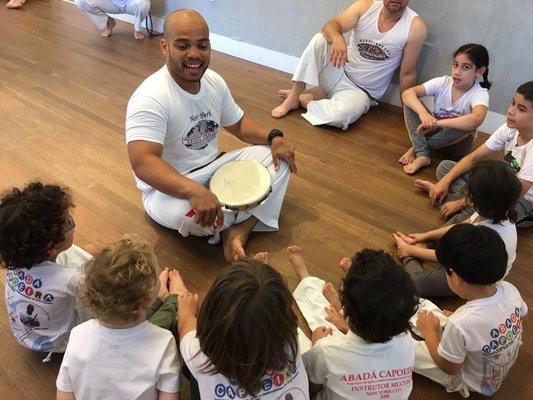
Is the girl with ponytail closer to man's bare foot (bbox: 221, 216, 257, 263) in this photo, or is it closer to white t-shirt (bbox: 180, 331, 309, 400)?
man's bare foot (bbox: 221, 216, 257, 263)

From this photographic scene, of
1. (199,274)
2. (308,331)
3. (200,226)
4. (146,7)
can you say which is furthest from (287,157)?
(146,7)

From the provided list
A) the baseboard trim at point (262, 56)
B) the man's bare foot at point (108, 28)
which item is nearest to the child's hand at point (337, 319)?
the baseboard trim at point (262, 56)

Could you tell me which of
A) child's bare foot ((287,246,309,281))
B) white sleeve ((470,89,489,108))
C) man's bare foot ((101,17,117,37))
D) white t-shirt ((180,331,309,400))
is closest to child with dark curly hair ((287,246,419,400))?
white t-shirt ((180,331,309,400))

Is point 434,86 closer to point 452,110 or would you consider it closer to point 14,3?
point 452,110

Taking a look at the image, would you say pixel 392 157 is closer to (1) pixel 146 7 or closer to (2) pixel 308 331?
(2) pixel 308 331

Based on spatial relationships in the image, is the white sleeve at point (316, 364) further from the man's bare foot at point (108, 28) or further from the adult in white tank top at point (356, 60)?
the man's bare foot at point (108, 28)

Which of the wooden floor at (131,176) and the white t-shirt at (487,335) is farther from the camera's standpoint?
the wooden floor at (131,176)

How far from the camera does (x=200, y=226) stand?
1847 mm

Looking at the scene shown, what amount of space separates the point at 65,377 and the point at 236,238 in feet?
3.07

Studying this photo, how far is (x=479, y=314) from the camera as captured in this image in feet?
4.43

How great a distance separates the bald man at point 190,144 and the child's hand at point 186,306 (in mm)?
330

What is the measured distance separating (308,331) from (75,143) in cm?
184

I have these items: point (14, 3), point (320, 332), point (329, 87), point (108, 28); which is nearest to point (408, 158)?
point (329, 87)

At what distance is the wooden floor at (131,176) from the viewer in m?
1.89
